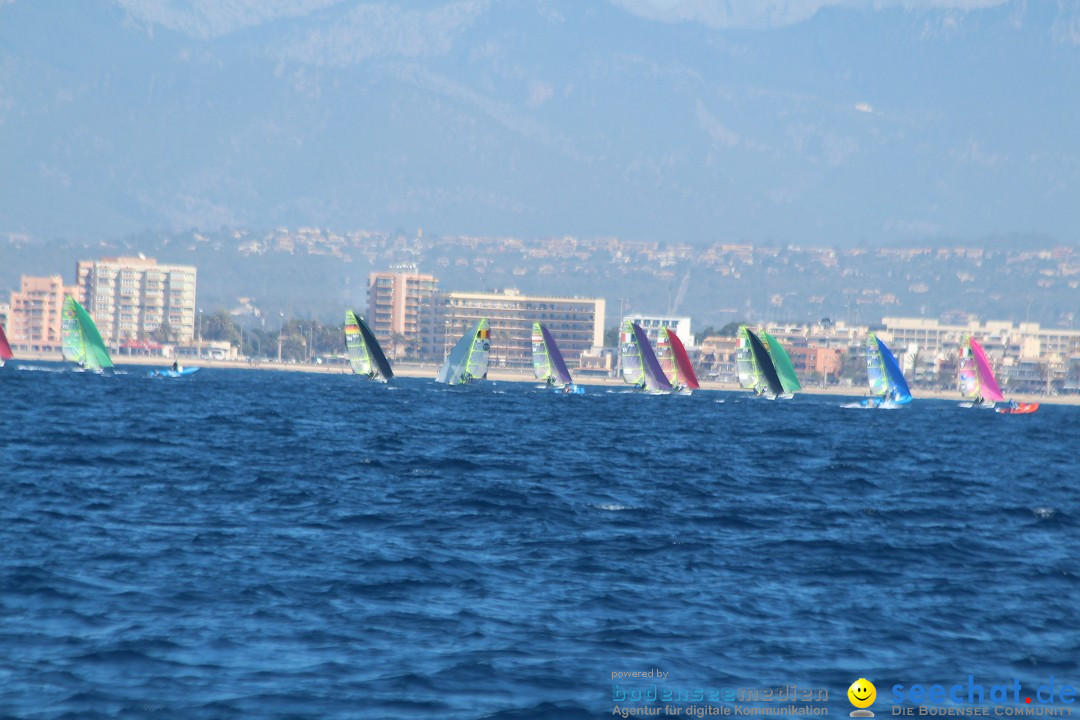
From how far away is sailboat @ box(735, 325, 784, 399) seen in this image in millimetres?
118438

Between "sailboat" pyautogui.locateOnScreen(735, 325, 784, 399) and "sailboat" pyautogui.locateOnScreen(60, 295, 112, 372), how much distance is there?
49.4 m

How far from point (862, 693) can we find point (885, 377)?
108 metres

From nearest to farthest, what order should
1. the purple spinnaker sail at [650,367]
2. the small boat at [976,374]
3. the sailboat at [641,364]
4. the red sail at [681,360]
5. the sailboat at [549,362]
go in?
the small boat at [976,374], the purple spinnaker sail at [650,367], the sailboat at [641,364], the red sail at [681,360], the sailboat at [549,362]

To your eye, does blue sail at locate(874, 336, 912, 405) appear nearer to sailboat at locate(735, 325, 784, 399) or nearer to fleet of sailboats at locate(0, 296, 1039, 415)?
fleet of sailboats at locate(0, 296, 1039, 415)

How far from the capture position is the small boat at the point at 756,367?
11843 cm

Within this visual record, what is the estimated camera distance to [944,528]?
3002cm

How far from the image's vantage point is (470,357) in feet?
397

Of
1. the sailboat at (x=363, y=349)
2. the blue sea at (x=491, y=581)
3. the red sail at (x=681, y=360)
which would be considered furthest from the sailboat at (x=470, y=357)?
the blue sea at (x=491, y=581)

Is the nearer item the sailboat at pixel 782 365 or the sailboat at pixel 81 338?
the sailboat at pixel 81 338

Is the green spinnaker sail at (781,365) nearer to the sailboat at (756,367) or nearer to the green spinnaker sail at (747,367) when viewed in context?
the sailboat at (756,367)

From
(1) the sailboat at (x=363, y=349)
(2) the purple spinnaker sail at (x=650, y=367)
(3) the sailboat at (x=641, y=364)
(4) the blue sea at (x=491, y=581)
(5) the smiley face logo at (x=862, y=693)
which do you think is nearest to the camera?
(5) the smiley face logo at (x=862, y=693)

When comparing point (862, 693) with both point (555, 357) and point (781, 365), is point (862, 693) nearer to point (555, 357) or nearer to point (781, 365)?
point (781, 365)

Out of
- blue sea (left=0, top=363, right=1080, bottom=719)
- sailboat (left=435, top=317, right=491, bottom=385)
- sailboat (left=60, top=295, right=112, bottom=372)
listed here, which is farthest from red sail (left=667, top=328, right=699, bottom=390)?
blue sea (left=0, top=363, right=1080, bottom=719)

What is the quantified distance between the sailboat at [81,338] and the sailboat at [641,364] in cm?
4188
